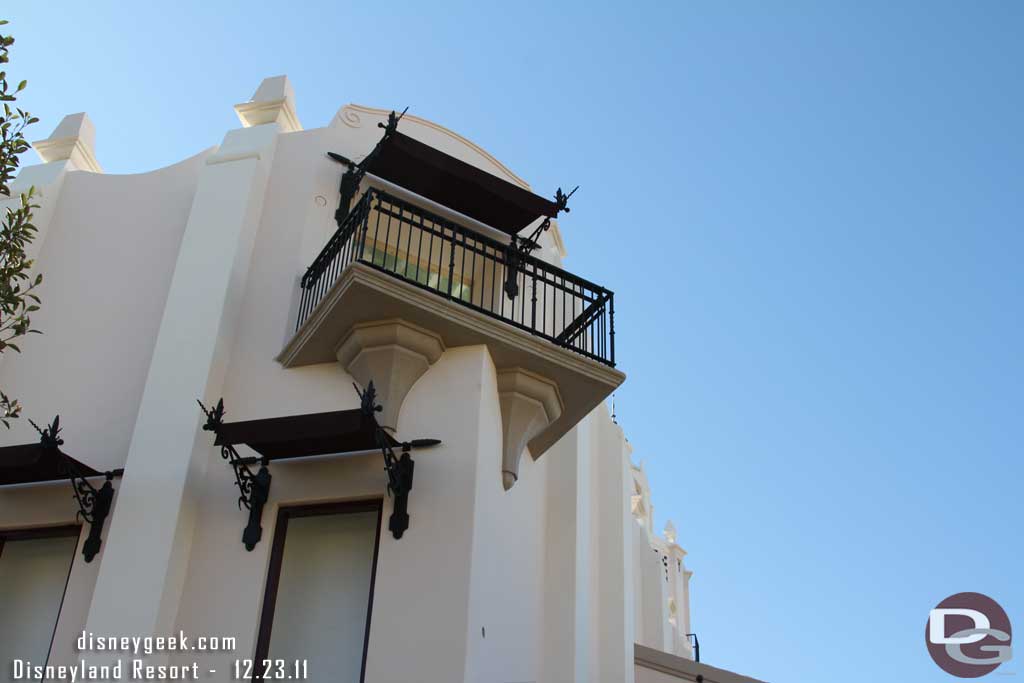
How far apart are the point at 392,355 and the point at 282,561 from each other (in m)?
2.21

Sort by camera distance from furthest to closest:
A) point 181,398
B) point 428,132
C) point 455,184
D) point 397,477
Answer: point 428,132
point 455,184
point 181,398
point 397,477

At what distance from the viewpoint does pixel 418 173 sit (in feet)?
38.5

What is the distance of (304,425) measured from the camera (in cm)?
880

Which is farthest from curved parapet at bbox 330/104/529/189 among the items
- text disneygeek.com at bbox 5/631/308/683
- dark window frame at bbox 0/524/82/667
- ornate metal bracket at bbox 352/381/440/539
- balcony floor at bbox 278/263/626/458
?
text disneygeek.com at bbox 5/631/308/683

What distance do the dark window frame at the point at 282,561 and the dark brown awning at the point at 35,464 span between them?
2.03 metres

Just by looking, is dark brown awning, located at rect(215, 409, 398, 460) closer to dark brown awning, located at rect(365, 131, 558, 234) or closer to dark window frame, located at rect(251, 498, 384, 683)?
dark window frame, located at rect(251, 498, 384, 683)

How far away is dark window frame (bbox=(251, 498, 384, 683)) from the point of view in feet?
28.7

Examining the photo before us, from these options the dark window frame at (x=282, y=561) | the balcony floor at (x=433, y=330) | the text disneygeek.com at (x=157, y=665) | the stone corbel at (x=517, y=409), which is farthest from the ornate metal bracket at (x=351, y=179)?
the text disneygeek.com at (x=157, y=665)

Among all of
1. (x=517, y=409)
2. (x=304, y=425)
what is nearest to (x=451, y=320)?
(x=517, y=409)

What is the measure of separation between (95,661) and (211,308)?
370 cm

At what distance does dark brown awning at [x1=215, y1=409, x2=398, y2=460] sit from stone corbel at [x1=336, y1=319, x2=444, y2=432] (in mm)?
630

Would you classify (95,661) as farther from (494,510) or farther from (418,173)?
(418,173)

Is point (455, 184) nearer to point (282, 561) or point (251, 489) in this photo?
point (251, 489)

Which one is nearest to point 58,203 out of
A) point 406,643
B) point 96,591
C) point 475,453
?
point 96,591
